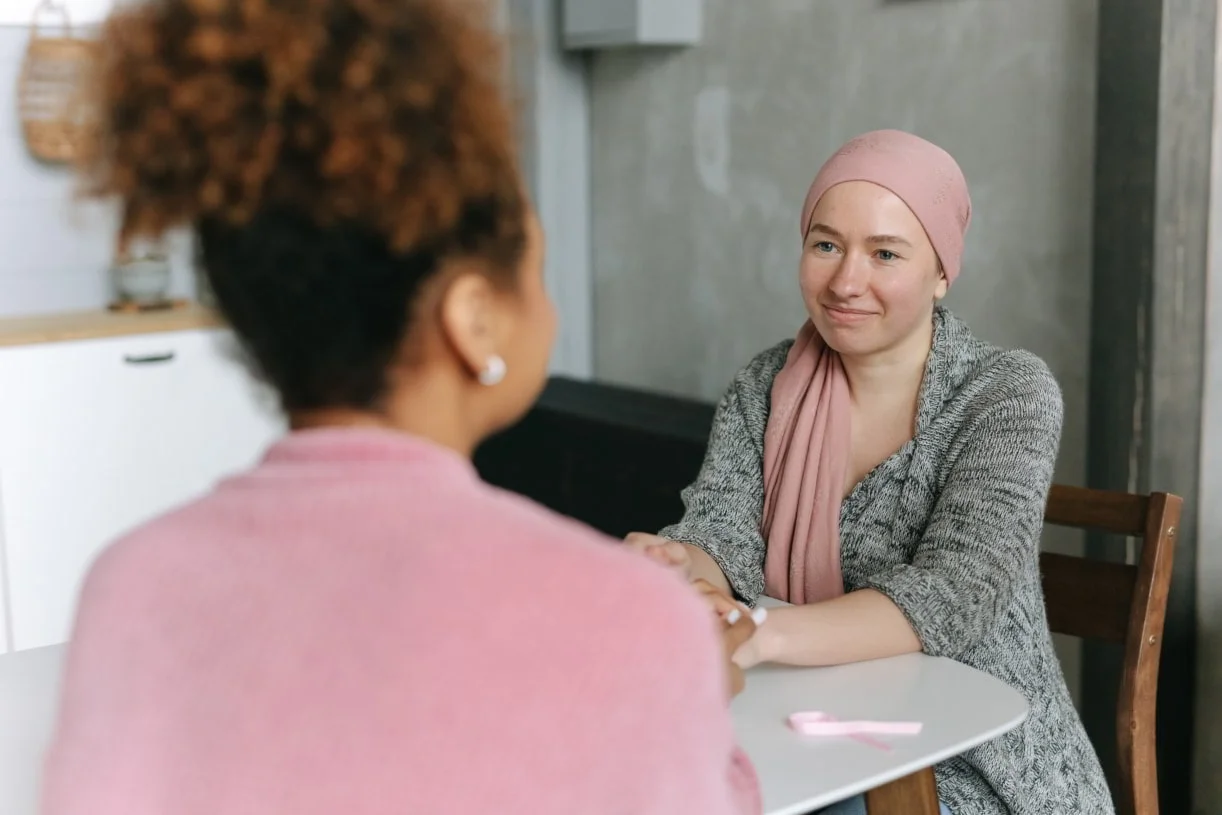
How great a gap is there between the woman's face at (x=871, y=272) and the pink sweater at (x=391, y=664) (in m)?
1.14

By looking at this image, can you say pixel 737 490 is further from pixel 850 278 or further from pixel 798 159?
pixel 798 159

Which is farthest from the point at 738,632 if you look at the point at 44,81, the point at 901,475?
the point at 44,81

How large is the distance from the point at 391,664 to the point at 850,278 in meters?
1.23

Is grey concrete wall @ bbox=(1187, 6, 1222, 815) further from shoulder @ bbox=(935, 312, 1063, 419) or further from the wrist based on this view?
the wrist

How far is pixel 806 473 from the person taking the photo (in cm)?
182

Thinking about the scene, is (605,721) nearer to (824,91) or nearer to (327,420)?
(327,420)

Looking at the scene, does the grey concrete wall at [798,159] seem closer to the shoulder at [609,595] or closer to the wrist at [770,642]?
the wrist at [770,642]

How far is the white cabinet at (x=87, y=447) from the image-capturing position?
343 centimetres

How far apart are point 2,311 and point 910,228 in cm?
301

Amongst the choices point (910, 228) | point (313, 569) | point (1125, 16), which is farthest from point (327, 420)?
point (1125, 16)

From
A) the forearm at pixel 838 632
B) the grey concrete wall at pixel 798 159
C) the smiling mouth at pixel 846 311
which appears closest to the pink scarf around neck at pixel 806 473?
the smiling mouth at pixel 846 311

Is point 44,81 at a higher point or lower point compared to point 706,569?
higher

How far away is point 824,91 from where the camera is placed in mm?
3168

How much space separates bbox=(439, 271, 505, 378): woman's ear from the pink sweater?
7cm
